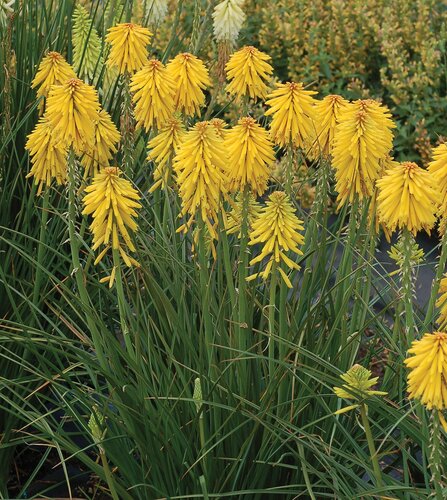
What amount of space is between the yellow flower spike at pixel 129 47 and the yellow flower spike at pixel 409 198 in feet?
3.42

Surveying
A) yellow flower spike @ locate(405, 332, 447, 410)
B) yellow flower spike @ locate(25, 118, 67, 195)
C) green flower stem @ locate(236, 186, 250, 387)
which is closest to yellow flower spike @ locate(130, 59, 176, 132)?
yellow flower spike @ locate(25, 118, 67, 195)

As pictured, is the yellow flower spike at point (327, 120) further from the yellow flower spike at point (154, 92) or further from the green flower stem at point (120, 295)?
the green flower stem at point (120, 295)

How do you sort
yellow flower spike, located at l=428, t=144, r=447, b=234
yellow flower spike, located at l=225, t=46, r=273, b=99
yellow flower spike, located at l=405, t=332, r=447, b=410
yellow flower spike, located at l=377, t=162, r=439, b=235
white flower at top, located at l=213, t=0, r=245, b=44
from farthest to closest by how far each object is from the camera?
white flower at top, located at l=213, t=0, r=245, b=44
yellow flower spike, located at l=225, t=46, r=273, b=99
yellow flower spike, located at l=428, t=144, r=447, b=234
yellow flower spike, located at l=377, t=162, r=439, b=235
yellow flower spike, located at l=405, t=332, r=447, b=410

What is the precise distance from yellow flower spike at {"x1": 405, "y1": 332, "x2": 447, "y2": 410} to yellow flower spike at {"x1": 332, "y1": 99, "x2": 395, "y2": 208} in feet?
2.31

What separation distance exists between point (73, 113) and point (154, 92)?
0.27 metres

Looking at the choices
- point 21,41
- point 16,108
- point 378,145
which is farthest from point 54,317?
A: point 378,145

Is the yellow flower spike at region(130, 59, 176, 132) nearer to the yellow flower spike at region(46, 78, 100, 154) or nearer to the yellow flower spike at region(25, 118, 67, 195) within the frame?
the yellow flower spike at region(46, 78, 100, 154)

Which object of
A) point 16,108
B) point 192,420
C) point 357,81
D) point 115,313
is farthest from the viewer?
point 357,81

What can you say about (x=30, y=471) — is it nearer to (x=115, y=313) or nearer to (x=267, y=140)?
(x=115, y=313)

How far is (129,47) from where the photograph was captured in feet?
10.0

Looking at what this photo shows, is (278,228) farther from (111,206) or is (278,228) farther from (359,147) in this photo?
(111,206)

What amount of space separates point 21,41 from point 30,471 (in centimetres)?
173

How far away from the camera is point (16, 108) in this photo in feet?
13.2

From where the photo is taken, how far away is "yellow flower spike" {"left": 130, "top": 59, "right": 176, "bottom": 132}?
2.84m
